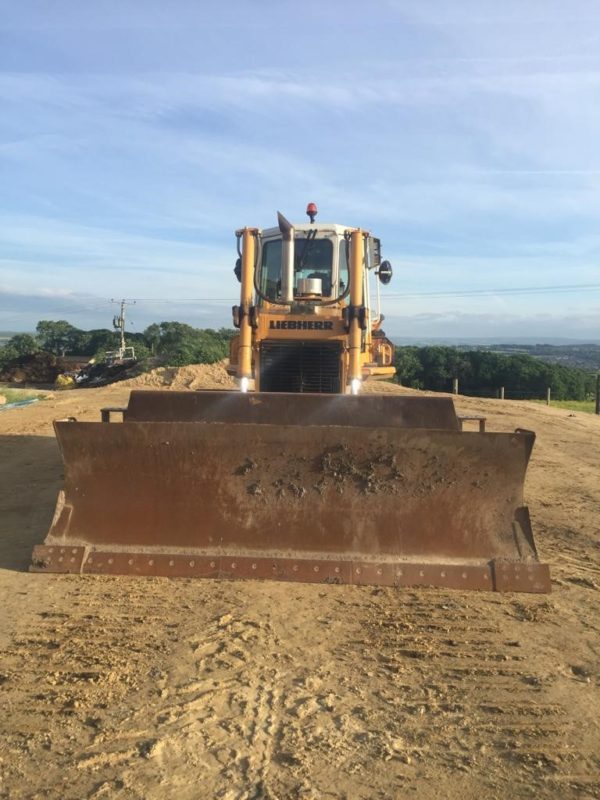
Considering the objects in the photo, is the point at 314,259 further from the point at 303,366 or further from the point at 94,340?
the point at 94,340

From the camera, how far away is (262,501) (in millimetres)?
4547

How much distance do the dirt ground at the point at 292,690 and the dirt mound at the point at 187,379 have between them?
1572 centimetres

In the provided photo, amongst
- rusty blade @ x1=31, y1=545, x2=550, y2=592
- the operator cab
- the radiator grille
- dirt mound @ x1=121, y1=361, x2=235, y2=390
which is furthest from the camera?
dirt mound @ x1=121, y1=361, x2=235, y2=390

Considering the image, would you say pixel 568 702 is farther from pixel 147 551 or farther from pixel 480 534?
pixel 147 551

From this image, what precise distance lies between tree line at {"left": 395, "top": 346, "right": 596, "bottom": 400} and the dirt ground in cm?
3376

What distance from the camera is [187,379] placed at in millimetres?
20750

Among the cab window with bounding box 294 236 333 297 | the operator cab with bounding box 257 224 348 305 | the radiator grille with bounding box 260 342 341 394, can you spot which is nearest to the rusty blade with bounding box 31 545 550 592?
the radiator grille with bounding box 260 342 341 394

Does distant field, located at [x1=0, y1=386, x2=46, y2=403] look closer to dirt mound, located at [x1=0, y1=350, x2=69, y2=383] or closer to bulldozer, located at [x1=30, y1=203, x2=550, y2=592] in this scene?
bulldozer, located at [x1=30, y1=203, x2=550, y2=592]

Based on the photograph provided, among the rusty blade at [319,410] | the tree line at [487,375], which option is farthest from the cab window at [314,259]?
the tree line at [487,375]

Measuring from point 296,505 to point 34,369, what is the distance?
35.5 m

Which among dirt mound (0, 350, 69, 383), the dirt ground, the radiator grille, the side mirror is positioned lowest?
dirt mound (0, 350, 69, 383)

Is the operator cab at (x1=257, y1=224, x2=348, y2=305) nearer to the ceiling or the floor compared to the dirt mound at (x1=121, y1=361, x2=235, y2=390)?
nearer to the ceiling

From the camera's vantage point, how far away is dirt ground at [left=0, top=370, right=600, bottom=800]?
2469 millimetres

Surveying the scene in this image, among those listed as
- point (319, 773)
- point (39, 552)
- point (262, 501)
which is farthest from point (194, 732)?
point (39, 552)
